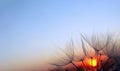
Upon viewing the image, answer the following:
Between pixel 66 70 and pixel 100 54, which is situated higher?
pixel 100 54

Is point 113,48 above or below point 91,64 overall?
above

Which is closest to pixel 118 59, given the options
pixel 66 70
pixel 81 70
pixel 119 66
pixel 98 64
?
pixel 119 66

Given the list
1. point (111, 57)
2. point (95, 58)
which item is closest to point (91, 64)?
point (95, 58)

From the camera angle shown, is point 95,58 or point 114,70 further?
point 114,70

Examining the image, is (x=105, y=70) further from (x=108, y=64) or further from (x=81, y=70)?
(x=81, y=70)

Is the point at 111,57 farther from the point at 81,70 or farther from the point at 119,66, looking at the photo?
the point at 81,70

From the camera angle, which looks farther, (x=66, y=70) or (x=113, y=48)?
(x=66, y=70)

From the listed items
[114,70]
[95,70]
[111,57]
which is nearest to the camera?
[95,70]

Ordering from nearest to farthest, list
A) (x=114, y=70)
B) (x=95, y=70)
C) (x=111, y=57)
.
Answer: (x=95, y=70) < (x=111, y=57) < (x=114, y=70)
